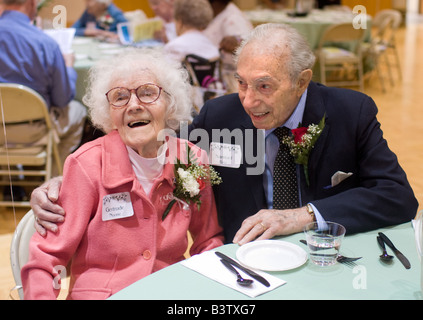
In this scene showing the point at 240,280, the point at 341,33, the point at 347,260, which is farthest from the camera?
the point at 341,33

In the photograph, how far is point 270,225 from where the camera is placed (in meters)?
1.75

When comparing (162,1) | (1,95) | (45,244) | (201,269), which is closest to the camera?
(201,269)

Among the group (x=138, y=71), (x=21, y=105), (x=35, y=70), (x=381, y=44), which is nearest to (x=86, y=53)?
(x=35, y=70)

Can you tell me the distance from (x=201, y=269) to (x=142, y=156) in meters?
0.61

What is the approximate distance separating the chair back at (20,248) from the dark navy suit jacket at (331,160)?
76 centimetres

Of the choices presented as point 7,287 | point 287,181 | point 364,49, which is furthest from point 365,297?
point 364,49

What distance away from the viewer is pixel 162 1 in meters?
6.14

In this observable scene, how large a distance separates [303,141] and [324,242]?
0.56m

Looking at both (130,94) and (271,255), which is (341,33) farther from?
(271,255)

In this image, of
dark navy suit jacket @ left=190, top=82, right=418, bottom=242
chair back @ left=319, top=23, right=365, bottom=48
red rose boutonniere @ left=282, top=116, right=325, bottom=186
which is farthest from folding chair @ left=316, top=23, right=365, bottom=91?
red rose boutonniere @ left=282, top=116, right=325, bottom=186

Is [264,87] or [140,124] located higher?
[264,87]

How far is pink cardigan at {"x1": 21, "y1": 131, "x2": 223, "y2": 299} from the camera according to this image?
69.6 inches

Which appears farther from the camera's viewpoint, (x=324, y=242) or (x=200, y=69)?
(x=200, y=69)

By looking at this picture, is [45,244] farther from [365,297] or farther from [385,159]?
[385,159]
